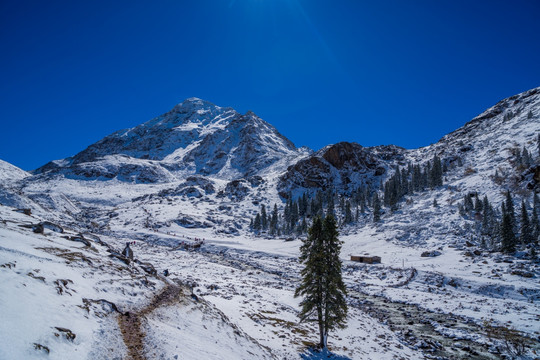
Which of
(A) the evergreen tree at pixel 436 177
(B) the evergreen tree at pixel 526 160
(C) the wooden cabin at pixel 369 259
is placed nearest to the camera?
→ (C) the wooden cabin at pixel 369 259

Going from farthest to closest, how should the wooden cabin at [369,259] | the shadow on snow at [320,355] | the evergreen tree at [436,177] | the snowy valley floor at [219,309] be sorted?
the evergreen tree at [436,177] < the wooden cabin at [369,259] < the shadow on snow at [320,355] < the snowy valley floor at [219,309]

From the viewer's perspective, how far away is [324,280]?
76.9 feet

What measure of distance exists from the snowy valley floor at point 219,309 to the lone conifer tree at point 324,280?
2589mm

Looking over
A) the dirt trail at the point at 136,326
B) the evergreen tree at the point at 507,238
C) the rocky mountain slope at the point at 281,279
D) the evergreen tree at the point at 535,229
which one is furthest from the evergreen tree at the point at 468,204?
the dirt trail at the point at 136,326

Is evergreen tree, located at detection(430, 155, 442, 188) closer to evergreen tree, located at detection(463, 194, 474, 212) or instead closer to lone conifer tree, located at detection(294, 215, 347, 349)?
evergreen tree, located at detection(463, 194, 474, 212)

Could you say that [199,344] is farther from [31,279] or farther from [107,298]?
[31,279]

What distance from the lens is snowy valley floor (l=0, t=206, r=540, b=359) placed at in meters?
10.7

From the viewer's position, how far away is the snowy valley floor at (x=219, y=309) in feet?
35.1

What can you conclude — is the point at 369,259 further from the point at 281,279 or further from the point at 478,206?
the point at 478,206

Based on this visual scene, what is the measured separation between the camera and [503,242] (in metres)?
50.9

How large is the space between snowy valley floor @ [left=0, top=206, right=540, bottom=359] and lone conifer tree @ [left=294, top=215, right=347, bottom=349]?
259 cm

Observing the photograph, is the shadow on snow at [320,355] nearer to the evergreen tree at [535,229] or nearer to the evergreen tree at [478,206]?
the evergreen tree at [535,229]

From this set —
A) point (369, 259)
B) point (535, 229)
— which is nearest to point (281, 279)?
point (369, 259)

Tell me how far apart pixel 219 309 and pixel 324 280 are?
10.4 meters
